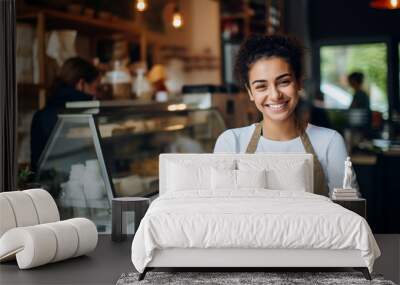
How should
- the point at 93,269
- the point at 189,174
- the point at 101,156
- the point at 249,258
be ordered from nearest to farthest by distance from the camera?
the point at 249,258 < the point at 93,269 < the point at 189,174 < the point at 101,156

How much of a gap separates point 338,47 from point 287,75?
1.23 metres

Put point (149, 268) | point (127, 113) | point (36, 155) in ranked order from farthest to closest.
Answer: point (36, 155)
point (127, 113)
point (149, 268)

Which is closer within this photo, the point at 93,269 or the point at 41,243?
the point at 41,243

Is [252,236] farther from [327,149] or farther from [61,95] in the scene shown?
[61,95]

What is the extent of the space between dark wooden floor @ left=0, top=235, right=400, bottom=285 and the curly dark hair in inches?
65.7

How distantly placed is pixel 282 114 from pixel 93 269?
2136mm

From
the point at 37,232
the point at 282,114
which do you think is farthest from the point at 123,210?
the point at 282,114

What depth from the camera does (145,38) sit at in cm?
884

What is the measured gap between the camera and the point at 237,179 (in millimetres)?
6250

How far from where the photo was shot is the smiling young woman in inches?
264

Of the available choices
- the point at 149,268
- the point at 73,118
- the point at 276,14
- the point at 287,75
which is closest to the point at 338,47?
the point at 276,14

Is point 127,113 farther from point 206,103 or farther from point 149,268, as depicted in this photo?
point 149,268

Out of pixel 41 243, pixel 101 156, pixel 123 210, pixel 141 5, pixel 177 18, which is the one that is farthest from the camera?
pixel 177 18

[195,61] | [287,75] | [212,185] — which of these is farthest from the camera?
[195,61]
